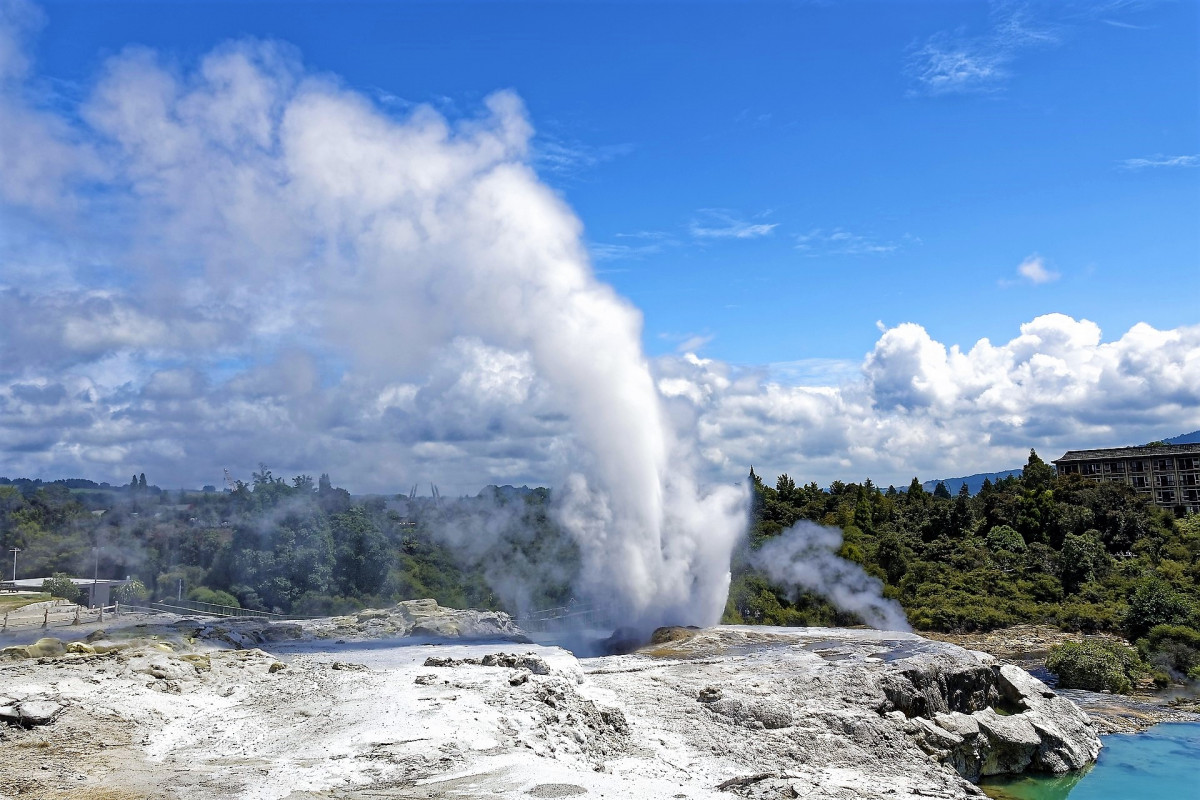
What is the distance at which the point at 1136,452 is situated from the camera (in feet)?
249

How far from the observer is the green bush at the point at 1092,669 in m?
28.5

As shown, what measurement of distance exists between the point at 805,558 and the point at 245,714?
27.8m

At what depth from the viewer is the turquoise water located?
1848cm

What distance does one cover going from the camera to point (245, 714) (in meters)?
16.5

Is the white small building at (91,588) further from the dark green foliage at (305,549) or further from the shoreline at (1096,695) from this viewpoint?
the shoreline at (1096,695)

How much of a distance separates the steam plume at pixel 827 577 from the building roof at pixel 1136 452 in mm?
47845

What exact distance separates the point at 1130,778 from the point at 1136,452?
6682cm

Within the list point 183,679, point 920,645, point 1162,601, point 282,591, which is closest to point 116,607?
point 282,591

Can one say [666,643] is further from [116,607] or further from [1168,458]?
[1168,458]

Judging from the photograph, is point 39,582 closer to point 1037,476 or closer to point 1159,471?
point 1037,476

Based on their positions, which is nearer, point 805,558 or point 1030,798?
point 1030,798

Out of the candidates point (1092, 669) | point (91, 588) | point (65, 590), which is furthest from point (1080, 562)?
point (65, 590)

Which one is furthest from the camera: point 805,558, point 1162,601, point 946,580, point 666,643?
point 946,580

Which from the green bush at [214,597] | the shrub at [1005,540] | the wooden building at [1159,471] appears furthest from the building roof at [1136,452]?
the green bush at [214,597]
